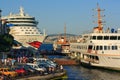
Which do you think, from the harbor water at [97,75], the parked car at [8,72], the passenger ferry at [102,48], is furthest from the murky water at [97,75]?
the parked car at [8,72]

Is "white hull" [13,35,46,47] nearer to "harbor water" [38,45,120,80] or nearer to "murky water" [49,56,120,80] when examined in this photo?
"harbor water" [38,45,120,80]

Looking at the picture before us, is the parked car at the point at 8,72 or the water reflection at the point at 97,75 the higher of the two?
the parked car at the point at 8,72

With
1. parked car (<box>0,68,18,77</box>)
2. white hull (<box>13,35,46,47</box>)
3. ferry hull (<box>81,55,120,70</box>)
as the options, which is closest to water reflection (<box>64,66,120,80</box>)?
ferry hull (<box>81,55,120,70</box>)

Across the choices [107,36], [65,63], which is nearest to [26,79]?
[107,36]

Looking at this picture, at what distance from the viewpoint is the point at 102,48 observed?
78125 mm

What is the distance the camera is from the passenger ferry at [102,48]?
75.2 meters

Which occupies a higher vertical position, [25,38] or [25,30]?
[25,30]

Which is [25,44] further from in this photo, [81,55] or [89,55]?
[89,55]

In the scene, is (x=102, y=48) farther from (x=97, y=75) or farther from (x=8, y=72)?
(x=8, y=72)

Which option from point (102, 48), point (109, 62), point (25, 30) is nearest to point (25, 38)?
point (25, 30)

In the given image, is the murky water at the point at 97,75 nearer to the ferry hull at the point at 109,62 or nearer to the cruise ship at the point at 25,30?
the ferry hull at the point at 109,62

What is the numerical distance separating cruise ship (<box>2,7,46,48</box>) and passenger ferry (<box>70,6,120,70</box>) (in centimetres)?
4659

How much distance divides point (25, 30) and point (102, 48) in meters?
59.0

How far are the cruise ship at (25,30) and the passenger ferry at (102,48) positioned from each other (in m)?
46.6
